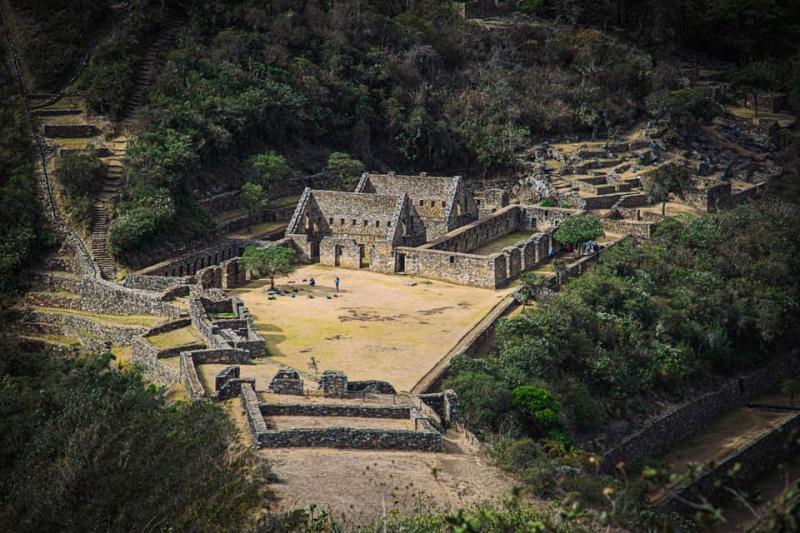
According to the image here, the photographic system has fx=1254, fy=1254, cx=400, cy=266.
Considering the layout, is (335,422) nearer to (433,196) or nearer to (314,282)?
(314,282)

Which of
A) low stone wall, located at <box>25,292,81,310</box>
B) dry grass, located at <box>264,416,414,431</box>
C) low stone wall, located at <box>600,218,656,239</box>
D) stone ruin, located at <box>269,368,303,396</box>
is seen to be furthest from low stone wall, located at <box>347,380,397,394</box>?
low stone wall, located at <box>600,218,656,239</box>

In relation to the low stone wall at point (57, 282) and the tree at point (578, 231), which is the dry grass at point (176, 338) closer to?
the low stone wall at point (57, 282)

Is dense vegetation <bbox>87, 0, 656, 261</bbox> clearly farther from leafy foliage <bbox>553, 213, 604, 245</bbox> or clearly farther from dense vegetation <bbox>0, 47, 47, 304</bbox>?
leafy foliage <bbox>553, 213, 604, 245</bbox>

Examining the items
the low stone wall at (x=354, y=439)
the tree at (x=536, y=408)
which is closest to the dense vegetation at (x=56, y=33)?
the tree at (x=536, y=408)

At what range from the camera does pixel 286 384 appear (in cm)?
3972

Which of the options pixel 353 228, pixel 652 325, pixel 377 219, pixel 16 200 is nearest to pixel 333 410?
pixel 652 325

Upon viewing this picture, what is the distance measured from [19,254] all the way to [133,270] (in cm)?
562

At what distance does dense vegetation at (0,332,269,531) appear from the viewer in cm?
2806

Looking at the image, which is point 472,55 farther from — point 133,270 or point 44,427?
point 44,427

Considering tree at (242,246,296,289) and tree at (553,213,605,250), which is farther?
tree at (553,213,605,250)

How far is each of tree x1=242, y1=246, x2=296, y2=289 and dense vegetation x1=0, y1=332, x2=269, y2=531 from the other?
20618 mm

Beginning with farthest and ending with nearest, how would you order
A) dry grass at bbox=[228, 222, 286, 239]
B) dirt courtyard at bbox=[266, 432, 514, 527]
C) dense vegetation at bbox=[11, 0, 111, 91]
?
dense vegetation at bbox=[11, 0, 111, 91]
dry grass at bbox=[228, 222, 286, 239]
dirt courtyard at bbox=[266, 432, 514, 527]

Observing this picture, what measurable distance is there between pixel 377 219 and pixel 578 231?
1029cm

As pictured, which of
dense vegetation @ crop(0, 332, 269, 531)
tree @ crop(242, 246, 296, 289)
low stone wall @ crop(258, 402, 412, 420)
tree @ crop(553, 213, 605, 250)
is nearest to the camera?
dense vegetation @ crop(0, 332, 269, 531)
